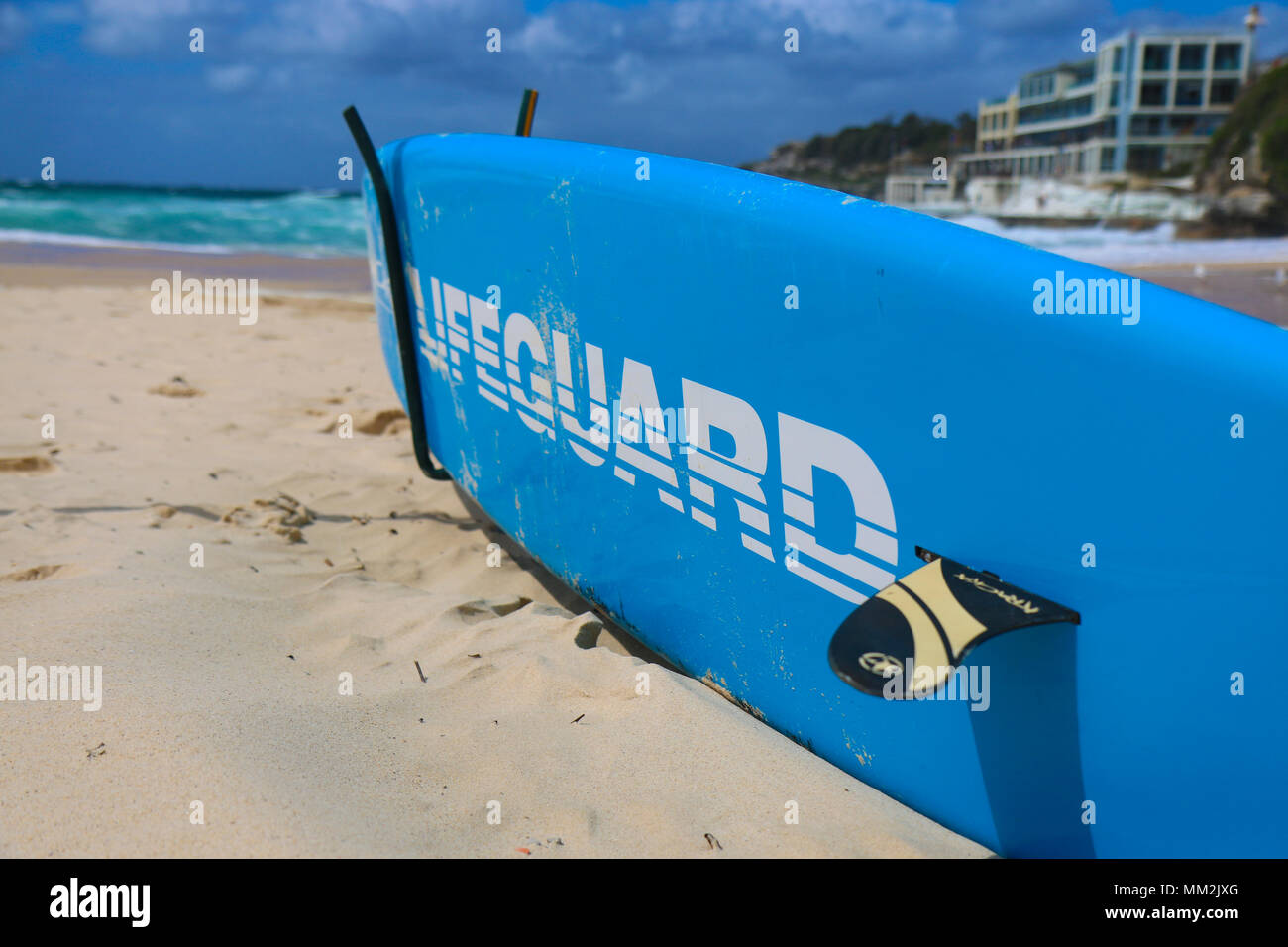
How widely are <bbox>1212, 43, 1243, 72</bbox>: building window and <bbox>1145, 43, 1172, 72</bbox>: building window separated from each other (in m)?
1.61

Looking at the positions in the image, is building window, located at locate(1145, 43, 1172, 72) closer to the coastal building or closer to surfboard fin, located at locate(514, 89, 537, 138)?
the coastal building

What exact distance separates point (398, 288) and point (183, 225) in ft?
56.7

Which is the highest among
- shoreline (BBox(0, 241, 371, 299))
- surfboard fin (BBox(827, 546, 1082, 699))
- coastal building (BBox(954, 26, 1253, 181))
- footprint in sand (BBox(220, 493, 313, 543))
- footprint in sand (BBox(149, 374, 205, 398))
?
coastal building (BBox(954, 26, 1253, 181))

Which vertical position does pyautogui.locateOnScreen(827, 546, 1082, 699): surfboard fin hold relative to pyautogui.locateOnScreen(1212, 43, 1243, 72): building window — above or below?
below

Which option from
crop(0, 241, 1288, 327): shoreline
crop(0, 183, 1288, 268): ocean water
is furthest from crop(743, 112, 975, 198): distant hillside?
crop(0, 241, 1288, 327): shoreline

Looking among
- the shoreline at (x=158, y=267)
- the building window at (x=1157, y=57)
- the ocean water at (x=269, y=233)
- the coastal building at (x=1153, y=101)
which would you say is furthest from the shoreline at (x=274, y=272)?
the building window at (x=1157, y=57)

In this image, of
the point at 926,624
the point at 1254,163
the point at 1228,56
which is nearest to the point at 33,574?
the point at 926,624

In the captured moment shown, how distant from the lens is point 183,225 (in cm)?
1741

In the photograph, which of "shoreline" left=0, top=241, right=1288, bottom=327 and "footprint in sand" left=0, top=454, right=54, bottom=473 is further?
"shoreline" left=0, top=241, right=1288, bottom=327

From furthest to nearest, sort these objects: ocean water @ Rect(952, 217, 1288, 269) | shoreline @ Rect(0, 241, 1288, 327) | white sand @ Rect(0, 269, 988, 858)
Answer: ocean water @ Rect(952, 217, 1288, 269)
shoreline @ Rect(0, 241, 1288, 327)
white sand @ Rect(0, 269, 988, 858)

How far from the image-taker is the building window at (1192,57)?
1454 inches

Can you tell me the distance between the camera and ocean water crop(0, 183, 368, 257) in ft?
45.4

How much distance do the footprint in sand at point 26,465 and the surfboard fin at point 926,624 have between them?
274 centimetres
